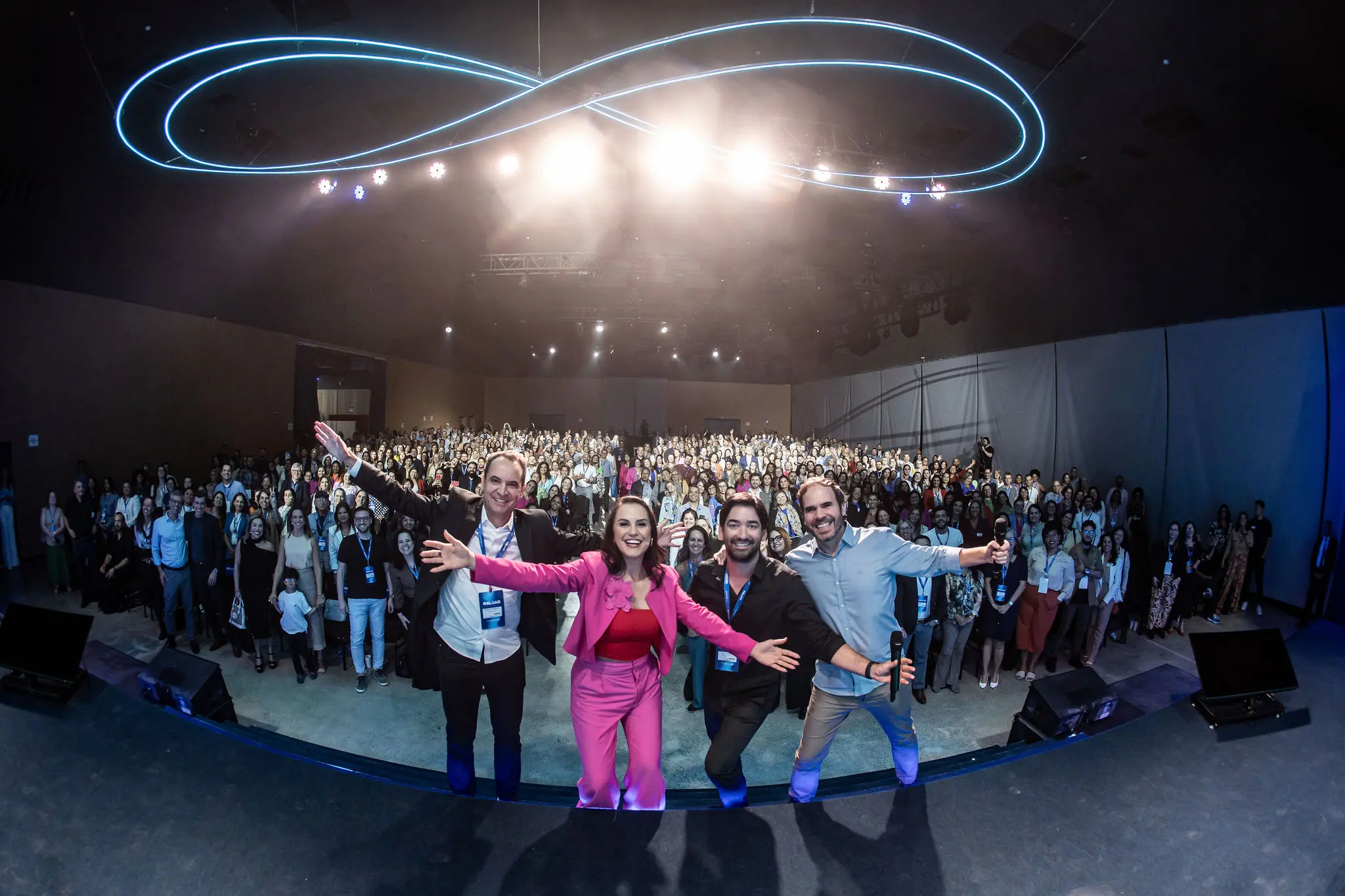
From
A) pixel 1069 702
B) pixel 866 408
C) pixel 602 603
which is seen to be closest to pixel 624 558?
pixel 602 603

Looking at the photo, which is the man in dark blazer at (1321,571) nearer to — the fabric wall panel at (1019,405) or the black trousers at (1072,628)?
the black trousers at (1072,628)

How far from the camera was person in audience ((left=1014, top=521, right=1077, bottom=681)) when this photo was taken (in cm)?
493

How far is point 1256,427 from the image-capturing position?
25.5 feet

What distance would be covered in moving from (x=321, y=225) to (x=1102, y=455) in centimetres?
1576

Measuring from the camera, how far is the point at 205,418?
1245 cm

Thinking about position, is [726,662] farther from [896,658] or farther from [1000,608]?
[1000,608]

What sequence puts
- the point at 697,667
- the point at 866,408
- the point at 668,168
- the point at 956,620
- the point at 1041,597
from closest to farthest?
the point at 697,667 → the point at 956,620 → the point at 1041,597 → the point at 668,168 → the point at 866,408

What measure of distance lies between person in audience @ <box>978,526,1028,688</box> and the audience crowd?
0.02 metres

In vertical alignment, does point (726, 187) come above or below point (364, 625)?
above

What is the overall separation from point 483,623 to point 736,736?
126cm

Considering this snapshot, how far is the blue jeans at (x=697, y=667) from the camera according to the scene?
4430mm

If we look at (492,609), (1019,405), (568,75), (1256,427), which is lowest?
(492,609)

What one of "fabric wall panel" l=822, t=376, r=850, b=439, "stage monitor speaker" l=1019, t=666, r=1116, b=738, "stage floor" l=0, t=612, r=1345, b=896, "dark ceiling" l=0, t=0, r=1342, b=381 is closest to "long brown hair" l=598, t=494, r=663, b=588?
"stage floor" l=0, t=612, r=1345, b=896

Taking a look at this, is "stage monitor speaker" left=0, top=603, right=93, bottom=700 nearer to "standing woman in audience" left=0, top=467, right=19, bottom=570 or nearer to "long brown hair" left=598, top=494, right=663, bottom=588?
"long brown hair" left=598, top=494, right=663, bottom=588
